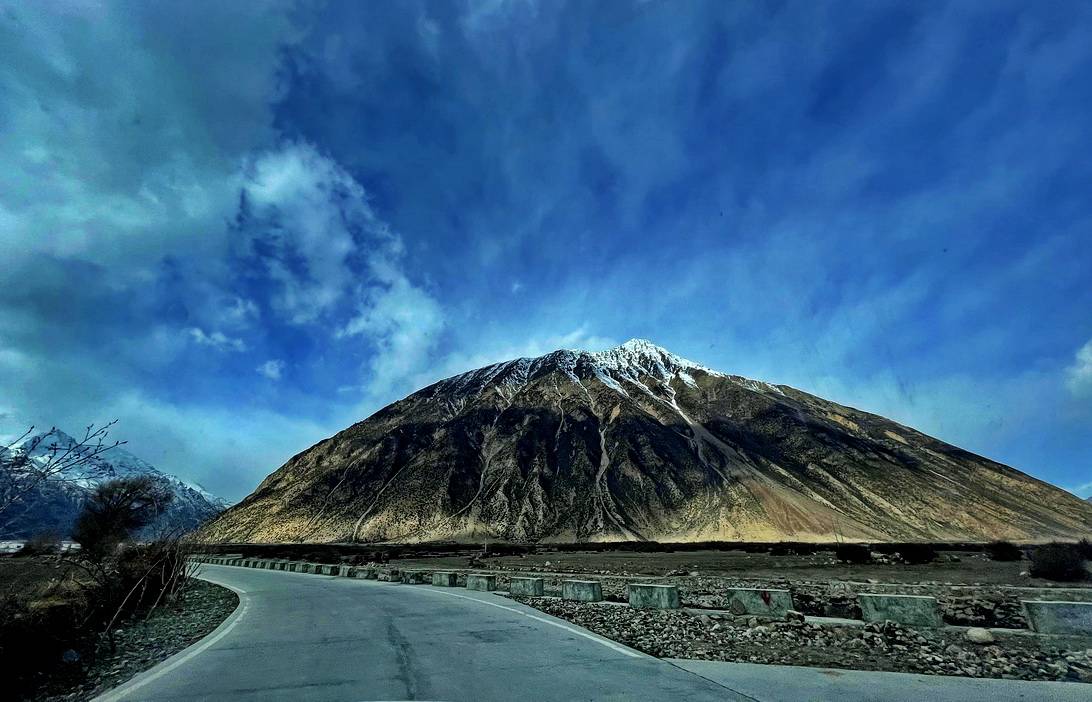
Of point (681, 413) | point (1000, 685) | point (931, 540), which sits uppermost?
point (681, 413)

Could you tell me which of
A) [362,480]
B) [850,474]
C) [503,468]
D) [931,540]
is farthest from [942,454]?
[362,480]

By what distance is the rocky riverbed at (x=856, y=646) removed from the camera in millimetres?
7793

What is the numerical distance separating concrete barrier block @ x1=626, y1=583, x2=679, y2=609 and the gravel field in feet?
33.9

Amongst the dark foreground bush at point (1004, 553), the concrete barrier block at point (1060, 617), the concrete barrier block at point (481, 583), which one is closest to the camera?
the concrete barrier block at point (1060, 617)

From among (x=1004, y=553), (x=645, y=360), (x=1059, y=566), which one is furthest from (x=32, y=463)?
(x=645, y=360)

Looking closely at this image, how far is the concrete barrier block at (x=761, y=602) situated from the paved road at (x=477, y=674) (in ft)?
14.9

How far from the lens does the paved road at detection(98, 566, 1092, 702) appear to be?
20.6ft

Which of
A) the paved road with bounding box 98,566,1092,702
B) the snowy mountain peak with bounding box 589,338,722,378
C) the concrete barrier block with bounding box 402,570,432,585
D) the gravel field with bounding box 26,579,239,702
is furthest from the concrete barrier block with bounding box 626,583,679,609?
the snowy mountain peak with bounding box 589,338,722,378

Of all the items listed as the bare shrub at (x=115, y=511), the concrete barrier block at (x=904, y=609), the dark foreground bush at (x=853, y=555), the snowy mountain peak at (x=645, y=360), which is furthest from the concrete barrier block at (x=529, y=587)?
the snowy mountain peak at (x=645, y=360)

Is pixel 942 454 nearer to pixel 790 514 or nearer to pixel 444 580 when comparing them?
pixel 790 514

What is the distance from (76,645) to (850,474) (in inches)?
4741

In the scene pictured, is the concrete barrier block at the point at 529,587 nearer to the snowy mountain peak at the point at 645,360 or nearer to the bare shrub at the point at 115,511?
the bare shrub at the point at 115,511

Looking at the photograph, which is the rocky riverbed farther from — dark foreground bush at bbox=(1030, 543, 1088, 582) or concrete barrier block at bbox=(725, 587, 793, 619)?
dark foreground bush at bbox=(1030, 543, 1088, 582)

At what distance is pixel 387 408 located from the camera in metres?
150
